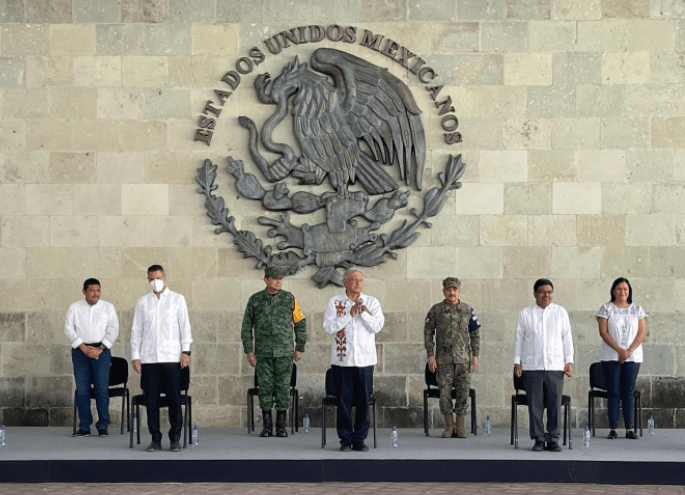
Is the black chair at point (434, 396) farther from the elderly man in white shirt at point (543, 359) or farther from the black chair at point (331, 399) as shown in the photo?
the elderly man in white shirt at point (543, 359)

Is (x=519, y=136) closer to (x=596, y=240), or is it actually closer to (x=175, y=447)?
(x=596, y=240)

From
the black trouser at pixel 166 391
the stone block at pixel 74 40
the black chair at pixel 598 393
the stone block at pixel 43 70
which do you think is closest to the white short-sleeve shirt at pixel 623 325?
the black chair at pixel 598 393

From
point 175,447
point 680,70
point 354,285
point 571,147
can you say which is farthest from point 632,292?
point 175,447

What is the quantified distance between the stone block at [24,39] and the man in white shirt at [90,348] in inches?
97.1

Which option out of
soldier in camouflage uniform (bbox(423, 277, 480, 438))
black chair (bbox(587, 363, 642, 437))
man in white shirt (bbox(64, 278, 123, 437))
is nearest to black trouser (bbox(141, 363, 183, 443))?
man in white shirt (bbox(64, 278, 123, 437))

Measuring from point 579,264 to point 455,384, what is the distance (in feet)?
6.17

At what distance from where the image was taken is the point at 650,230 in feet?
34.6

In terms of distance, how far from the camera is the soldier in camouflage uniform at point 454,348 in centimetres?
967

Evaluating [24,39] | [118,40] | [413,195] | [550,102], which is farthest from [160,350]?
[550,102]

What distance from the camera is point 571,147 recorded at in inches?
416

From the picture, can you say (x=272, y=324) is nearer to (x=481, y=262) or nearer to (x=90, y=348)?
(x=90, y=348)

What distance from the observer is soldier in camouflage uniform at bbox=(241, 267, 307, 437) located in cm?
958

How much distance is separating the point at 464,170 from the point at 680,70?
2.33 metres

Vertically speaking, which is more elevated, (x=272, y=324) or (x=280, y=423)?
(x=272, y=324)
